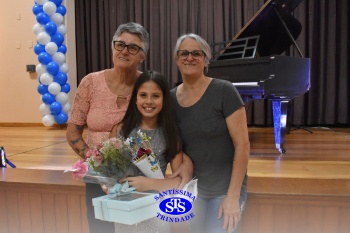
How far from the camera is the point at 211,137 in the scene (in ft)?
4.90

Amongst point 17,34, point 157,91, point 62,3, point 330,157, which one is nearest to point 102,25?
point 62,3

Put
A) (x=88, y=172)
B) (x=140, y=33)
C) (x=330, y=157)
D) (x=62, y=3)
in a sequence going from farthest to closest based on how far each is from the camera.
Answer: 1. (x=62, y=3)
2. (x=330, y=157)
3. (x=140, y=33)
4. (x=88, y=172)

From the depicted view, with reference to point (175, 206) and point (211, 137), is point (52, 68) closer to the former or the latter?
point (211, 137)

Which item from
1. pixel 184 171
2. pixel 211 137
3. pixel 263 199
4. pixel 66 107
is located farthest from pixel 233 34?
pixel 184 171

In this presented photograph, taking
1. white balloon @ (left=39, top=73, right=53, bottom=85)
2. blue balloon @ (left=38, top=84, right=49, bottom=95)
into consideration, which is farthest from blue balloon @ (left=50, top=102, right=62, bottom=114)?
white balloon @ (left=39, top=73, right=53, bottom=85)

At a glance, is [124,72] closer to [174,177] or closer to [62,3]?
[174,177]

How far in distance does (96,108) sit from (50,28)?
13.3ft

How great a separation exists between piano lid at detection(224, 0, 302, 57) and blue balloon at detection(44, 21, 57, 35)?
3.02 meters

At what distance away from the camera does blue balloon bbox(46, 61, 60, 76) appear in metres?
5.13

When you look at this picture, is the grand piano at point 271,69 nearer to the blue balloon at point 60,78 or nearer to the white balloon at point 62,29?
the blue balloon at point 60,78

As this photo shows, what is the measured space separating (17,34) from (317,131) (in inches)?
212

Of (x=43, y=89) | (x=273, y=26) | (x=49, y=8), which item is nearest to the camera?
(x=273, y=26)

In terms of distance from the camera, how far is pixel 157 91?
142 centimetres

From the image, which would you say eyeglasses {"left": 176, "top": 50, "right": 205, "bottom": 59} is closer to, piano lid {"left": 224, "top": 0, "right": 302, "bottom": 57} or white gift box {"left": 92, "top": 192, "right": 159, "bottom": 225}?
white gift box {"left": 92, "top": 192, "right": 159, "bottom": 225}
